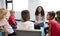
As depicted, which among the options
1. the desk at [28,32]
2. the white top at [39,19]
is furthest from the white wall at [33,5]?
the desk at [28,32]

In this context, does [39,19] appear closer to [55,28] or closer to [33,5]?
[33,5]

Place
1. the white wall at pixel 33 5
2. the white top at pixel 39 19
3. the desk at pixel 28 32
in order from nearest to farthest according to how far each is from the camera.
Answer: the desk at pixel 28 32
the white top at pixel 39 19
the white wall at pixel 33 5

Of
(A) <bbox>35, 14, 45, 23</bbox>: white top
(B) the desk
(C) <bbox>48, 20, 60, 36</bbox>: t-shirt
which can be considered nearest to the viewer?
(C) <bbox>48, 20, 60, 36</bbox>: t-shirt

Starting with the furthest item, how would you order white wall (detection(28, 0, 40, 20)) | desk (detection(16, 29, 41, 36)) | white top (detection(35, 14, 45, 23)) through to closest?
white wall (detection(28, 0, 40, 20)) < white top (detection(35, 14, 45, 23)) < desk (detection(16, 29, 41, 36))

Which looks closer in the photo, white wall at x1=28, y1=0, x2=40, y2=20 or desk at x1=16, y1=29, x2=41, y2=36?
desk at x1=16, y1=29, x2=41, y2=36

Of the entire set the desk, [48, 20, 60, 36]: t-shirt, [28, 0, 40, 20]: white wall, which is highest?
[28, 0, 40, 20]: white wall

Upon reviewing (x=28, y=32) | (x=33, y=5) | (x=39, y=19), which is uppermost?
(x=33, y=5)

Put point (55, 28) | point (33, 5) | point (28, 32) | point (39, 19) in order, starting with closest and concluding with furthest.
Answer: point (55, 28) < point (28, 32) < point (39, 19) < point (33, 5)

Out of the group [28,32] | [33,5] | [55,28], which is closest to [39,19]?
[33,5]

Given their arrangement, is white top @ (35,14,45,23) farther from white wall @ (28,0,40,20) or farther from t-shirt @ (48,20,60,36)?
t-shirt @ (48,20,60,36)

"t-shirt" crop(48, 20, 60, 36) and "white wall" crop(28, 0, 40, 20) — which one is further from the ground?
"white wall" crop(28, 0, 40, 20)

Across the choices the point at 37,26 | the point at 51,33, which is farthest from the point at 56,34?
the point at 37,26

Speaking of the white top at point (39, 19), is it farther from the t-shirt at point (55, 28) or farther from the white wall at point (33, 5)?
the t-shirt at point (55, 28)

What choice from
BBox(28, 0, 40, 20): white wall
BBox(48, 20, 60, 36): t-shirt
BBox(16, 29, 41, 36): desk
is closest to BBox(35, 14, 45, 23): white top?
BBox(28, 0, 40, 20): white wall
